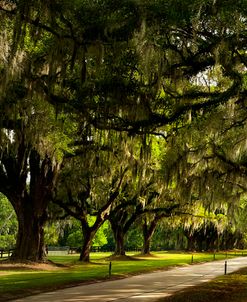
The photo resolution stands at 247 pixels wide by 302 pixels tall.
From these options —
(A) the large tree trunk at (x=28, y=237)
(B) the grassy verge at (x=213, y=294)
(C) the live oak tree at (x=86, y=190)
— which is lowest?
(B) the grassy verge at (x=213, y=294)

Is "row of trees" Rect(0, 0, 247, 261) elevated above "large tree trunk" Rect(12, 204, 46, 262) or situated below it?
above

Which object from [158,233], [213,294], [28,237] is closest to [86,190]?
[28,237]

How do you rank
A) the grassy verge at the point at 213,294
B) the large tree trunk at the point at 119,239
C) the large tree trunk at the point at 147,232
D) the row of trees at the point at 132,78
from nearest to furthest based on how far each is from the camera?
the row of trees at the point at 132,78, the grassy verge at the point at 213,294, the large tree trunk at the point at 119,239, the large tree trunk at the point at 147,232

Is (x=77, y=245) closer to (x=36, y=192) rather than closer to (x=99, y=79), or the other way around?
(x=36, y=192)

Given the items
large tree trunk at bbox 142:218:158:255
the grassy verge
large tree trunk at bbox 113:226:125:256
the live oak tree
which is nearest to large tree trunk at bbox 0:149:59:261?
the live oak tree

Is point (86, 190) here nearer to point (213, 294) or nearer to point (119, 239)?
point (119, 239)

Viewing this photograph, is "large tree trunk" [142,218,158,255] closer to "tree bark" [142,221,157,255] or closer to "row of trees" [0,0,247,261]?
"tree bark" [142,221,157,255]

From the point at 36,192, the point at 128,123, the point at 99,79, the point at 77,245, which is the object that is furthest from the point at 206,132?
the point at 77,245

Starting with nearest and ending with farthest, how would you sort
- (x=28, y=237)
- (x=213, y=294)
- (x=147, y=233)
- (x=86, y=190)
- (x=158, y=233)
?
(x=213, y=294) → (x=28, y=237) → (x=86, y=190) → (x=147, y=233) → (x=158, y=233)

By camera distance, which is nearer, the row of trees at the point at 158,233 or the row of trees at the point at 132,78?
the row of trees at the point at 132,78

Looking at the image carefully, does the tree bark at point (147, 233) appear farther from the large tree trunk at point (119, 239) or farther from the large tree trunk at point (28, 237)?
the large tree trunk at point (28, 237)

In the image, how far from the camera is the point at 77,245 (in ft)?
214

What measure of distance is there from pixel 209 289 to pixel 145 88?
7295mm

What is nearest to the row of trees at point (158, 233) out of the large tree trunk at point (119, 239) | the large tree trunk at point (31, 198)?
the large tree trunk at point (119, 239)
